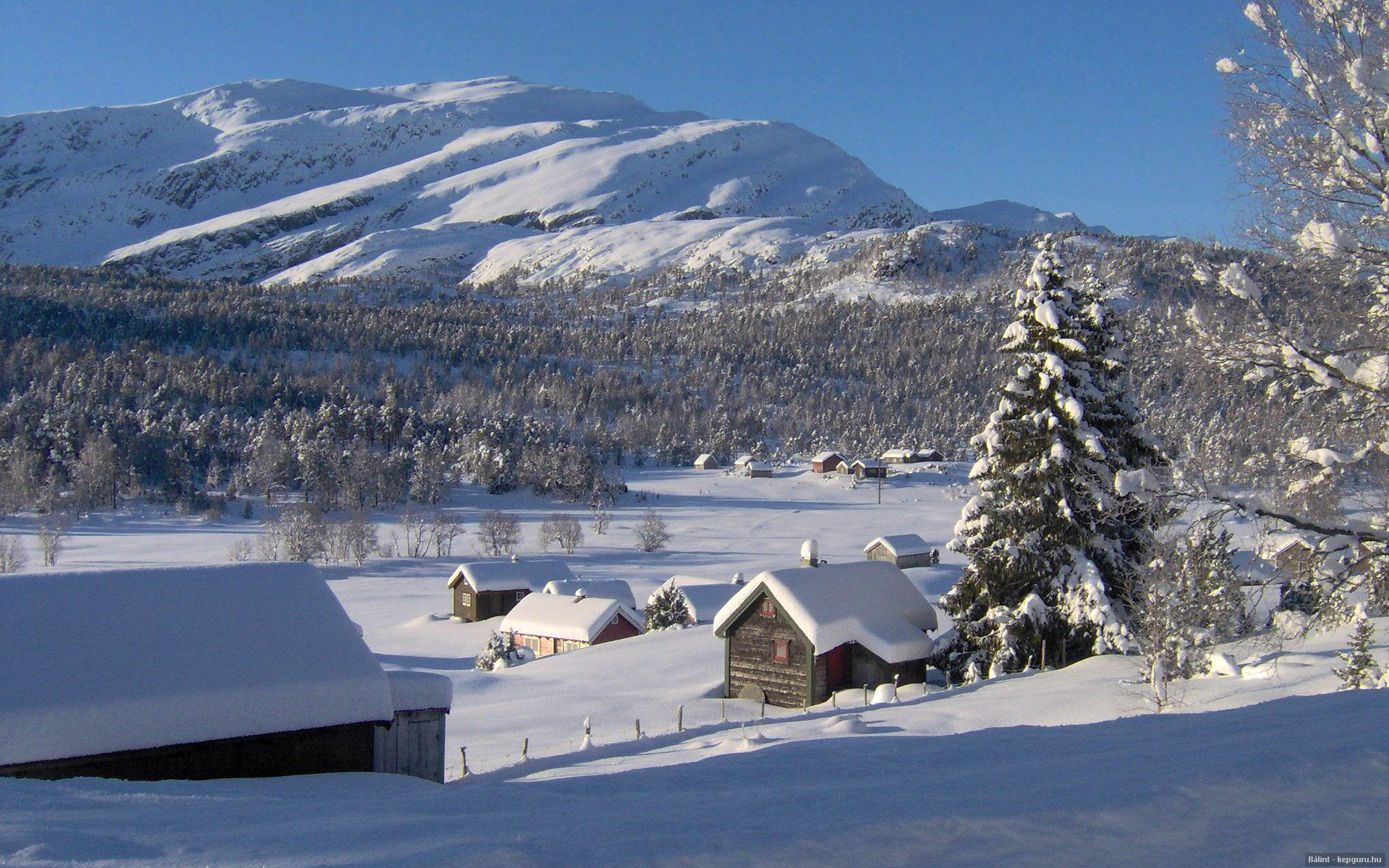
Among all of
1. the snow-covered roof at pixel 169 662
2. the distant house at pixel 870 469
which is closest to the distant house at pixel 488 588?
the snow-covered roof at pixel 169 662

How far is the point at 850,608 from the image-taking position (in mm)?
24203

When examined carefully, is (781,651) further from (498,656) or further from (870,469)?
(870,469)

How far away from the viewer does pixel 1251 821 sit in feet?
15.1

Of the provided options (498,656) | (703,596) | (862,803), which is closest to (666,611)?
(703,596)

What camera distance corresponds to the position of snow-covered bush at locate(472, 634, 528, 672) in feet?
120

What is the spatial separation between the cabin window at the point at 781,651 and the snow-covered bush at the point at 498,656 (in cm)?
1528

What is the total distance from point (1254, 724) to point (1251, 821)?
300cm

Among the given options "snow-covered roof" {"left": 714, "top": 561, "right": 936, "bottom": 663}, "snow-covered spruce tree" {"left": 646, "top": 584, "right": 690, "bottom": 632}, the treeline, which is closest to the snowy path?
"snow-covered roof" {"left": 714, "top": 561, "right": 936, "bottom": 663}

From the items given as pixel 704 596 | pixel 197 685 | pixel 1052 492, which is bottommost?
pixel 704 596

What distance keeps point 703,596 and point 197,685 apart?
34.5m

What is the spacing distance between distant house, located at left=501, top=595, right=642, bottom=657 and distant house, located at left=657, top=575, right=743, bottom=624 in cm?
244

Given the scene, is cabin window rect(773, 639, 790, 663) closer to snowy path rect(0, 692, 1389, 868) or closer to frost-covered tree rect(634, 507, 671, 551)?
snowy path rect(0, 692, 1389, 868)

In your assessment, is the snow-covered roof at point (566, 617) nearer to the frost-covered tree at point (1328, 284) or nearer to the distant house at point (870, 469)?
the frost-covered tree at point (1328, 284)

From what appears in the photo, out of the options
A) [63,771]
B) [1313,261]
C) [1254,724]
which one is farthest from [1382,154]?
[63,771]
